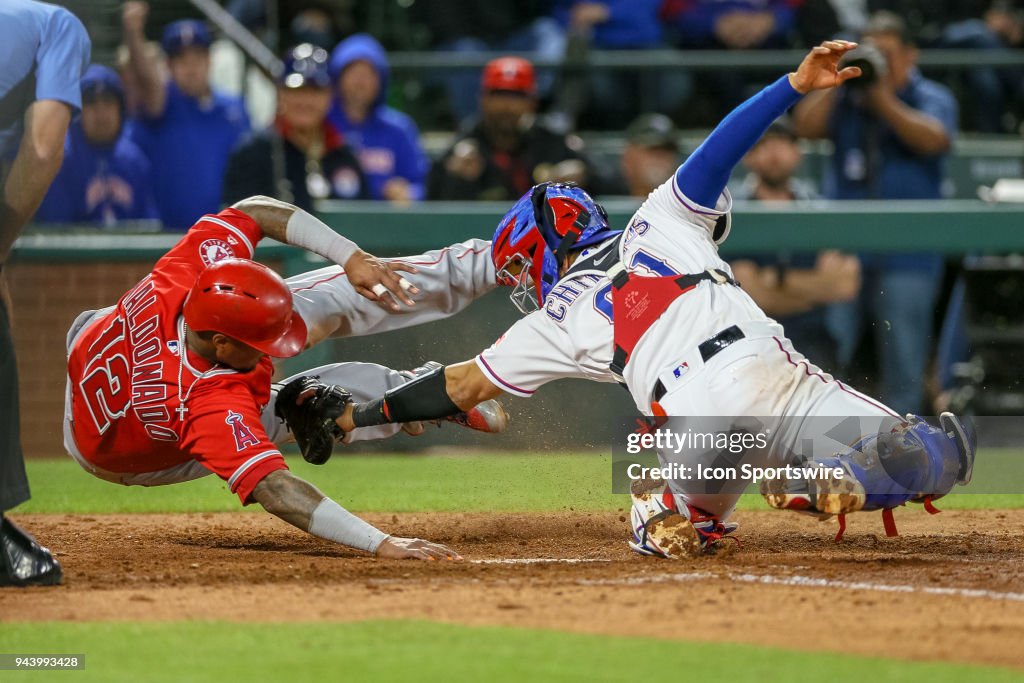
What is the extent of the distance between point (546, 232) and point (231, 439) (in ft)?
4.74

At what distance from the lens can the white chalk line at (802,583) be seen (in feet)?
14.3

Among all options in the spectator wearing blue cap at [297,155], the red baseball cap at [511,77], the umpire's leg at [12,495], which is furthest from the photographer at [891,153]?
the umpire's leg at [12,495]

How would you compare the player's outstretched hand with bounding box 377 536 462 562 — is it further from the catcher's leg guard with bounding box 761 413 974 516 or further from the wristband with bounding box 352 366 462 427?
the catcher's leg guard with bounding box 761 413 974 516

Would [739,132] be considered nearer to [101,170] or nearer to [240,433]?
[240,433]

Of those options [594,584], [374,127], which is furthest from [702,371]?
[374,127]

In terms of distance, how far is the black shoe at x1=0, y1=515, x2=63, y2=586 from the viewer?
4.60 meters

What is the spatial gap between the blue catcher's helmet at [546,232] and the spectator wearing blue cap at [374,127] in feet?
15.7

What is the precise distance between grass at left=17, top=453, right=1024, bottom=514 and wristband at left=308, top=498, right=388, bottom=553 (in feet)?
5.69

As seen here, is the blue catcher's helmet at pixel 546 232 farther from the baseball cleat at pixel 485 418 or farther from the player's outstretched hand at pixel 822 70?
the player's outstretched hand at pixel 822 70

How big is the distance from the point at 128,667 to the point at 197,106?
7.27m

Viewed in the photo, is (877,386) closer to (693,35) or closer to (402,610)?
(693,35)

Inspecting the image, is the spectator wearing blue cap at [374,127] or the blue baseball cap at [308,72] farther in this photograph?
the spectator wearing blue cap at [374,127]

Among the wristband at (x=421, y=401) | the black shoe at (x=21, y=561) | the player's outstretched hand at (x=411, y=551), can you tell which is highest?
the wristband at (x=421, y=401)

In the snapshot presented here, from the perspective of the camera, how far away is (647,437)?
511 centimetres
